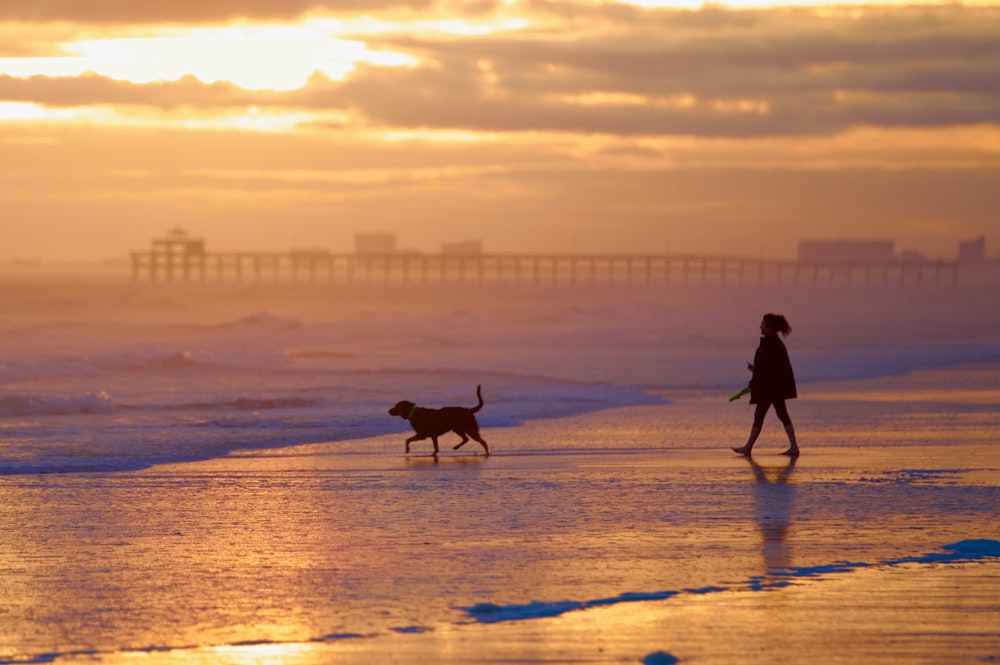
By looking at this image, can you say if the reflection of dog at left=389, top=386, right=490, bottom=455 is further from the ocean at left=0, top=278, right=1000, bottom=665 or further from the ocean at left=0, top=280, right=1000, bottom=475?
the ocean at left=0, top=280, right=1000, bottom=475

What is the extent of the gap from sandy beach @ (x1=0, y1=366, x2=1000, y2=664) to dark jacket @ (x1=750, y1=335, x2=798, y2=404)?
0.55 metres

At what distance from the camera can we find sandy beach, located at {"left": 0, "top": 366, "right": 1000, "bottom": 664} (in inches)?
191

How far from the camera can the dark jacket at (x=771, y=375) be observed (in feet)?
35.6

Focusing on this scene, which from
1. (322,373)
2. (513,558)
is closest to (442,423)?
(513,558)

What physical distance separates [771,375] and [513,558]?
16.8 ft

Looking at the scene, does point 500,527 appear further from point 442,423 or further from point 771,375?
Answer: point 771,375

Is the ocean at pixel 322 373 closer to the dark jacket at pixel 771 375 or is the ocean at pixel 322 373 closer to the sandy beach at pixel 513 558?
the sandy beach at pixel 513 558

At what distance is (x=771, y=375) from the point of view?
428 inches

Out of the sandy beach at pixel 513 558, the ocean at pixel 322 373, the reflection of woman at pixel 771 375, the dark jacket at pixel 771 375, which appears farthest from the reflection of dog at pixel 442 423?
the dark jacket at pixel 771 375

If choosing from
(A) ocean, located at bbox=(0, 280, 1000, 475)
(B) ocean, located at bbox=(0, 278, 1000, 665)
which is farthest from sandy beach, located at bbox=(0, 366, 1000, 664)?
(A) ocean, located at bbox=(0, 280, 1000, 475)

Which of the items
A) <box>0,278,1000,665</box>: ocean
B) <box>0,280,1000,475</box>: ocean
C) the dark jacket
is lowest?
<box>0,280,1000,475</box>: ocean

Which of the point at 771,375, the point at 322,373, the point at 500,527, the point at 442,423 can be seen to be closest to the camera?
the point at 500,527

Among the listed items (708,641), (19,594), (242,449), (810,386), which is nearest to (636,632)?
(708,641)

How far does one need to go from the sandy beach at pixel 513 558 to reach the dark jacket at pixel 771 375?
0.55 m
